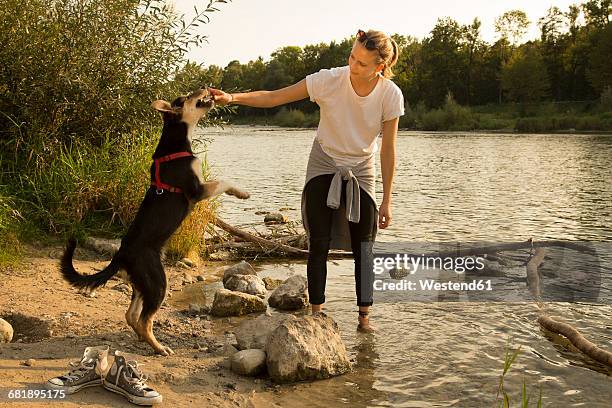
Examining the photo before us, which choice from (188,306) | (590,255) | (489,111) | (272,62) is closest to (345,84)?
(188,306)

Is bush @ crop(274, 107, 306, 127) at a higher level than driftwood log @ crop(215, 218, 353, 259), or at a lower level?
higher

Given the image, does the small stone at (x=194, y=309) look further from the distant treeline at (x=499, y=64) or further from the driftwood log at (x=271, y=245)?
the distant treeline at (x=499, y=64)

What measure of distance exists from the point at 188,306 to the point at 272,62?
292ft

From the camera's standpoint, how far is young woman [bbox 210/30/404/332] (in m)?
4.77

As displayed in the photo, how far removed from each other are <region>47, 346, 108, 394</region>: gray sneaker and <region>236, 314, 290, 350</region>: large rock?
1214 millimetres

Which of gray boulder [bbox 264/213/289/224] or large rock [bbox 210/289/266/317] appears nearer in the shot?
large rock [bbox 210/289/266/317]

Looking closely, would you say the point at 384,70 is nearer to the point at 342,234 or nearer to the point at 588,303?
the point at 342,234

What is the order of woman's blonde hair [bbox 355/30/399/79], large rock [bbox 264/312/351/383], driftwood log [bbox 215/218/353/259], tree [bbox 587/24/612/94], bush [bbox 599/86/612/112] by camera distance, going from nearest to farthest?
1. large rock [bbox 264/312/351/383]
2. woman's blonde hair [bbox 355/30/399/79]
3. driftwood log [bbox 215/218/353/259]
4. bush [bbox 599/86/612/112]
5. tree [bbox 587/24/612/94]

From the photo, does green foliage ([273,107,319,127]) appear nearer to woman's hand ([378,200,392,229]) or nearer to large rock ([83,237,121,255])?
large rock ([83,237,121,255])

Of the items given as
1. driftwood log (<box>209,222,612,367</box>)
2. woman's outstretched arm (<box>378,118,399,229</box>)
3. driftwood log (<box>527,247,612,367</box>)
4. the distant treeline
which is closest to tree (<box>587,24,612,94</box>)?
the distant treeline

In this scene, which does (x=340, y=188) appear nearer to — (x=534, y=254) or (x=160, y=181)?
(x=160, y=181)

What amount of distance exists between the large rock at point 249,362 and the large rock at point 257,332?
21 cm

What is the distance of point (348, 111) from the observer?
189 inches

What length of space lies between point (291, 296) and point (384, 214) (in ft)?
5.14
